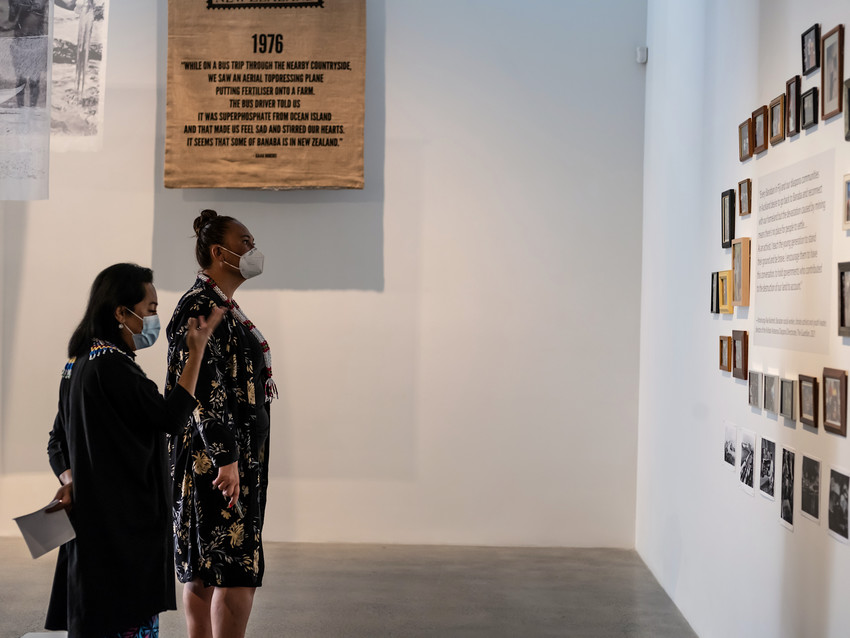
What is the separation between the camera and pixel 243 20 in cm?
466

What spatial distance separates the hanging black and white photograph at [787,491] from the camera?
2.53 m

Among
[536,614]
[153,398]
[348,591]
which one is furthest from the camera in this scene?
[348,591]

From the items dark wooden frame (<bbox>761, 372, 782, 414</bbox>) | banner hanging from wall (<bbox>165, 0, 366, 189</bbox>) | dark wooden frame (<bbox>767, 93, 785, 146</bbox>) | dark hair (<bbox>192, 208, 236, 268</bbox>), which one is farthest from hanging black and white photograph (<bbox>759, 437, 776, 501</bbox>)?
banner hanging from wall (<bbox>165, 0, 366, 189</bbox>)

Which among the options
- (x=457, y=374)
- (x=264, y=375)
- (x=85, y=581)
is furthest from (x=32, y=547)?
(x=457, y=374)

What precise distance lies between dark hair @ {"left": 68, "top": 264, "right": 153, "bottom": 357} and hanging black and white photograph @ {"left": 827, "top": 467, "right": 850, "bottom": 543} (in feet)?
6.27

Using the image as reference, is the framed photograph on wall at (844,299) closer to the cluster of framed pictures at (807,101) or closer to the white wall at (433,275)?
the cluster of framed pictures at (807,101)

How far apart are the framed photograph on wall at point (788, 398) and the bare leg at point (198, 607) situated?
72.3 inches

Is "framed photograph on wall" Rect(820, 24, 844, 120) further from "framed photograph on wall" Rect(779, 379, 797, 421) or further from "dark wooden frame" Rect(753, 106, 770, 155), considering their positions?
"framed photograph on wall" Rect(779, 379, 797, 421)

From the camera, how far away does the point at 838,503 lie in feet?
7.35

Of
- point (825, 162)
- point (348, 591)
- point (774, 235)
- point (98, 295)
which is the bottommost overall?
point (348, 591)

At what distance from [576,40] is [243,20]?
180cm

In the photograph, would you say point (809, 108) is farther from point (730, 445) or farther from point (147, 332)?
point (147, 332)

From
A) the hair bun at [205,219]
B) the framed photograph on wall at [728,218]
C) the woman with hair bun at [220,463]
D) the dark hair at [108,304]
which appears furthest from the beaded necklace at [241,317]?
the framed photograph on wall at [728,218]

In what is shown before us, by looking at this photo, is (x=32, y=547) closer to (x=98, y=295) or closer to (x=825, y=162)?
(x=98, y=295)
